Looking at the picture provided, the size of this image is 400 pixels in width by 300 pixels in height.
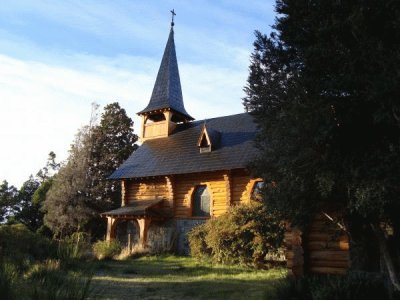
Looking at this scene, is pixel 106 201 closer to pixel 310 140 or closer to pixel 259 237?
pixel 259 237

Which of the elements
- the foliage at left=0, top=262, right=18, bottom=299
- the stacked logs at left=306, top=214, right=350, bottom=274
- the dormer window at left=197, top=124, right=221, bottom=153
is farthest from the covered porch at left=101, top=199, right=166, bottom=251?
the foliage at left=0, top=262, right=18, bottom=299

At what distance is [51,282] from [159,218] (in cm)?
1770

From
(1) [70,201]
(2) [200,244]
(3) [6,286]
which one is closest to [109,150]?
(1) [70,201]

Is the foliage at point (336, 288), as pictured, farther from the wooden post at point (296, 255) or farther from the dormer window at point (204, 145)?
the dormer window at point (204, 145)

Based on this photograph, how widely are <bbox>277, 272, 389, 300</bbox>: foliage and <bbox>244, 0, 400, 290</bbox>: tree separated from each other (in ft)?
1.53

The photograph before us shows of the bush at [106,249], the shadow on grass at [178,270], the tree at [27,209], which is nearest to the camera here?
the shadow on grass at [178,270]

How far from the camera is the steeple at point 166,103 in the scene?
1021 inches

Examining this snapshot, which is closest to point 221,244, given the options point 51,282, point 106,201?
point 51,282

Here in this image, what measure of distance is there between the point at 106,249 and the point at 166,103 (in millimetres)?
11354

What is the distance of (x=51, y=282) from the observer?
3586 mm

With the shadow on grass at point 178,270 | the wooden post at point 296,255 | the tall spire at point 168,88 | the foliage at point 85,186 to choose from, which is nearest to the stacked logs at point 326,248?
the wooden post at point 296,255

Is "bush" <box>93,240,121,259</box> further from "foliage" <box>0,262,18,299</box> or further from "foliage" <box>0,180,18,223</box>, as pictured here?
"foliage" <box>0,180,18,223</box>

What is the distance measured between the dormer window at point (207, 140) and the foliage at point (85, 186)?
11.4 metres

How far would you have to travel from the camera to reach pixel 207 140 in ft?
69.2
